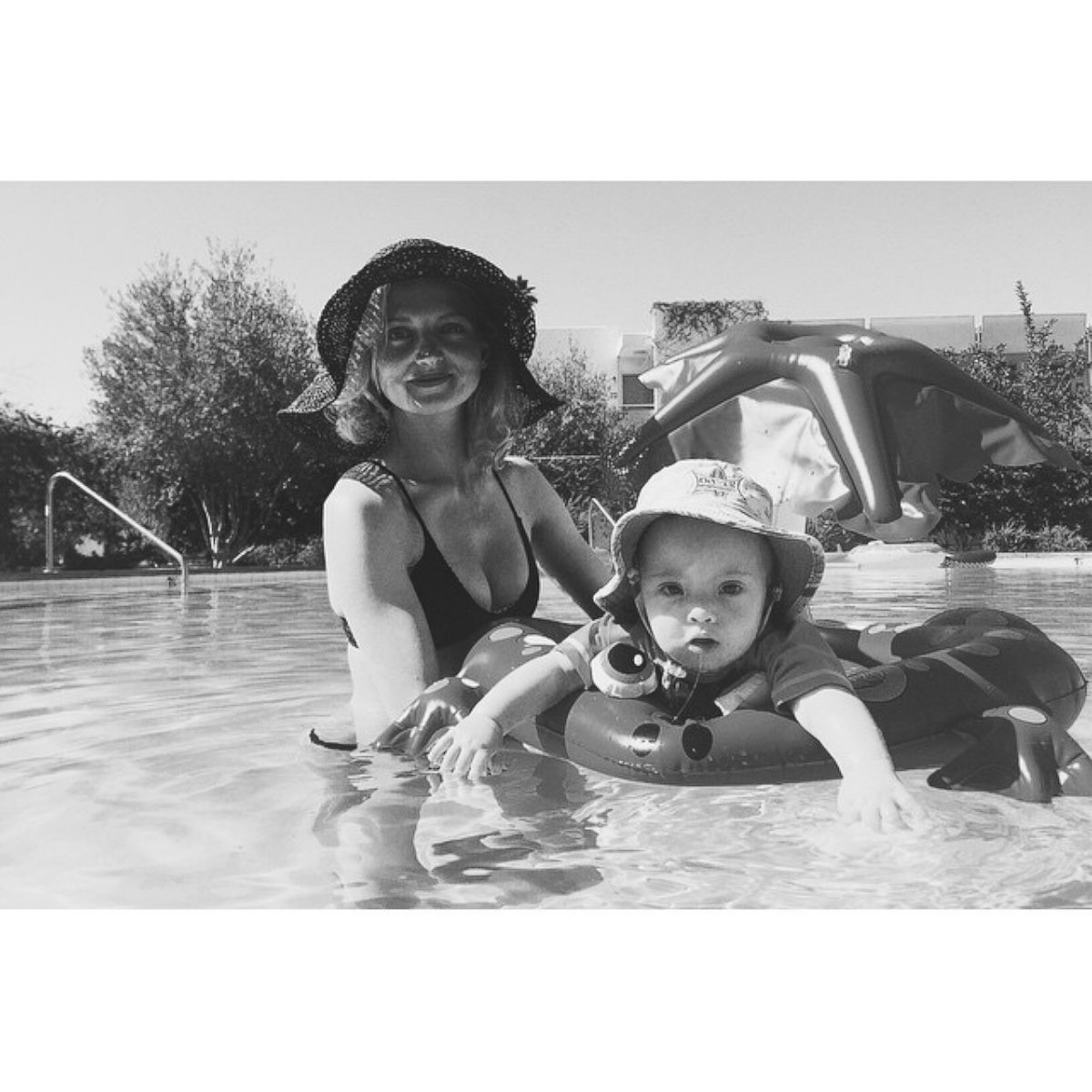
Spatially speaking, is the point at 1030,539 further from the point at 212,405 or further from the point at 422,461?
the point at 422,461

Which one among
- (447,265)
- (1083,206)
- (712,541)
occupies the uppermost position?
(1083,206)

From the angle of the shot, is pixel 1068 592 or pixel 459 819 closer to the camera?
pixel 459 819

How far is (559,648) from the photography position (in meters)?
2.62

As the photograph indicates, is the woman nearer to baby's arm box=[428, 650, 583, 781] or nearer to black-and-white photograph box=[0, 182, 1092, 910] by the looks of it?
black-and-white photograph box=[0, 182, 1092, 910]

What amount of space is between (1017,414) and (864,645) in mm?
726

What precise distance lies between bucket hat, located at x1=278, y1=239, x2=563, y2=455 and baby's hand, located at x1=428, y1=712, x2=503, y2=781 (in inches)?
39.3

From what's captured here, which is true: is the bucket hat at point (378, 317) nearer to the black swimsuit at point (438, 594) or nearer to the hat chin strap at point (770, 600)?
the black swimsuit at point (438, 594)

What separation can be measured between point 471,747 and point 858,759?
736 mm

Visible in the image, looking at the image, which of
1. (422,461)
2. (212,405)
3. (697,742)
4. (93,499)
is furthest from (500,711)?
(212,405)

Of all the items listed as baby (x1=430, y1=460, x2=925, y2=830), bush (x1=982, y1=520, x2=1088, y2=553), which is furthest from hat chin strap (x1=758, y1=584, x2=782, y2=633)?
bush (x1=982, y1=520, x2=1088, y2=553)

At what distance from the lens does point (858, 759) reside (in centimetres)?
224
